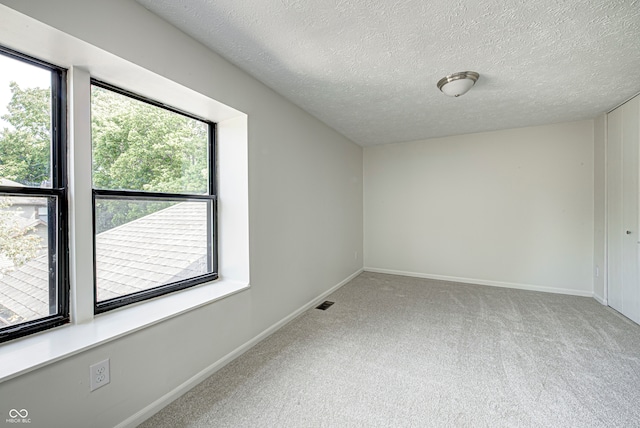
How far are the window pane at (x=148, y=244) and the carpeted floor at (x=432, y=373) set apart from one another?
814mm

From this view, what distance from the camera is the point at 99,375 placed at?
1314mm

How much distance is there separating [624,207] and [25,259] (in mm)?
4979

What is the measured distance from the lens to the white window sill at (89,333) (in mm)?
1112

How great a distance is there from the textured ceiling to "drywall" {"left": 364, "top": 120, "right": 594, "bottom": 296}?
0.90 m

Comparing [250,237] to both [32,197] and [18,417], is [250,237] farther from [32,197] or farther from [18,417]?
[18,417]

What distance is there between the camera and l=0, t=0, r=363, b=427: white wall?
121cm

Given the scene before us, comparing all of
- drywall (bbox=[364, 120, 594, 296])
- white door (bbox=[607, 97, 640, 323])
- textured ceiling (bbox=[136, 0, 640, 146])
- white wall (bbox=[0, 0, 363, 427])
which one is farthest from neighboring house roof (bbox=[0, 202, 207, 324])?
white door (bbox=[607, 97, 640, 323])

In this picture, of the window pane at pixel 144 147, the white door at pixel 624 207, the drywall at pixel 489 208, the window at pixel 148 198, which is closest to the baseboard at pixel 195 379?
the window at pixel 148 198

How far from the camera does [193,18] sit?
1555 millimetres

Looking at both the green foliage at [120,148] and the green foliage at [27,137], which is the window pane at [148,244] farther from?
the green foliage at [27,137]

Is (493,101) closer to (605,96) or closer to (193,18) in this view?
(605,96)

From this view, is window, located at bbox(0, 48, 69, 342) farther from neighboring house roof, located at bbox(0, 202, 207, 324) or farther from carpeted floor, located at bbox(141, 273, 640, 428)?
carpeted floor, located at bbox(141, 273, 640, 428)

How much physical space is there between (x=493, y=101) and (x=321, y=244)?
252 centimetres

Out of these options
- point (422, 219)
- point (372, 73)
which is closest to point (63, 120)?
point (372, 73)
